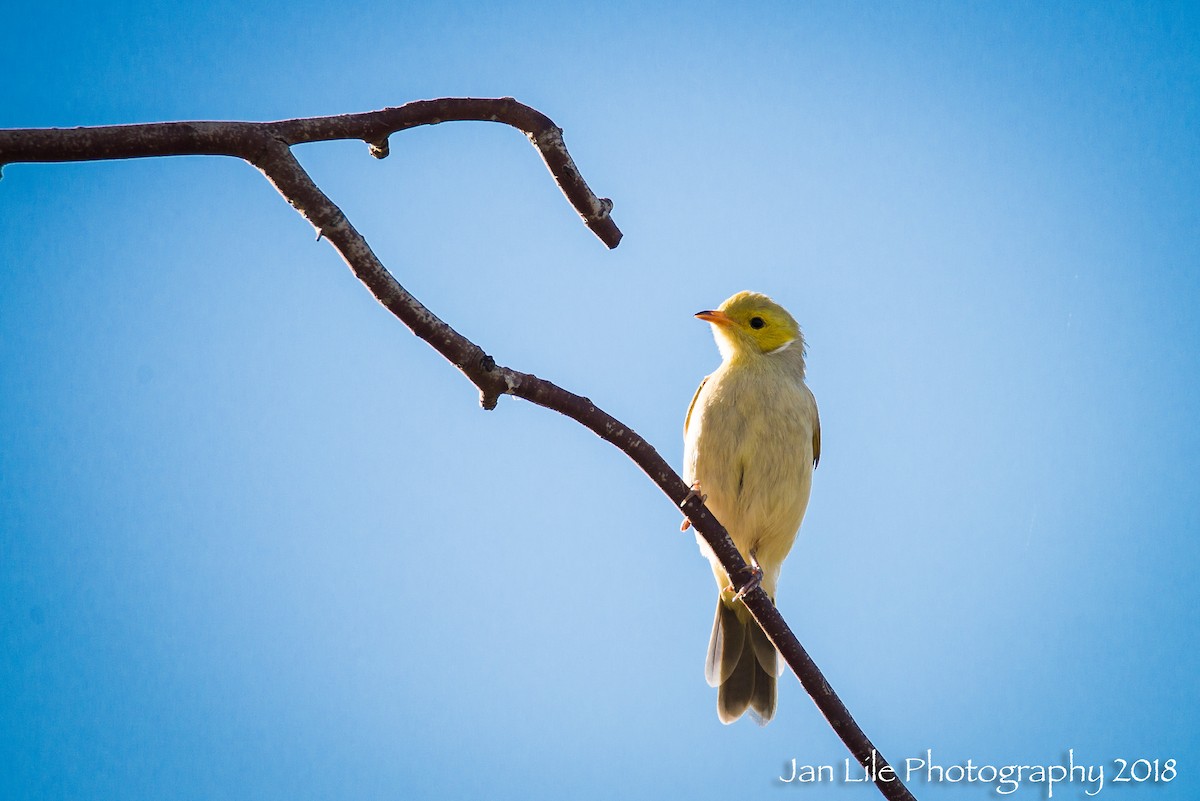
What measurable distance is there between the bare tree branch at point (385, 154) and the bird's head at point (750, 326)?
2.94 metres

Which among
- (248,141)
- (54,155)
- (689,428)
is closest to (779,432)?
(689,428)

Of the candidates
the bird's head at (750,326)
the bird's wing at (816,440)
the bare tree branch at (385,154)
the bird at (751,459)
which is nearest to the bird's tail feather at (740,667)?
the bird at (751,459)

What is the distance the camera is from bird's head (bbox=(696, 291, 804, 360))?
6.84 m

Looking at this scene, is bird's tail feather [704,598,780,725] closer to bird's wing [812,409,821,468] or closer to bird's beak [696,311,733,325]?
bird's wing [812,409,821,468]

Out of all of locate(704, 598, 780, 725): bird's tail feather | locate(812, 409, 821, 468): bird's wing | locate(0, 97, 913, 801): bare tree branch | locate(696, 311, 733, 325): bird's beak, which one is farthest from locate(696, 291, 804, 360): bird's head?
locate(0, 97, 913, 801): bare tree branch

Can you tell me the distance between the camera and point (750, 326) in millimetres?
6879

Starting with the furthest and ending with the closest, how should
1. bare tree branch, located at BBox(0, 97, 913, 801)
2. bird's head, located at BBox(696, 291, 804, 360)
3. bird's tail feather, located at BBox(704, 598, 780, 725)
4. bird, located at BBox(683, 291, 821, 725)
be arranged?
bird's head, located at BBox(696, 291, 804, 360), bird's tail feather, located at BBox(704, 598, 780, 725), bird, located at BBox(683, 291, 821, 725), bare tree branch, located at BBox(0, 97, 913, 801)

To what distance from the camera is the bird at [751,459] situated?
630cm

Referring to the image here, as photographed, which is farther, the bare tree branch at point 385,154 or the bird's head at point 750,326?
the bird's head at point 750,326

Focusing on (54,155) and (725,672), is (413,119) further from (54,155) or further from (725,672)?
(725,672)

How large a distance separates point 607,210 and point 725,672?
158 inches

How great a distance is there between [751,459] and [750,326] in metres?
1.04

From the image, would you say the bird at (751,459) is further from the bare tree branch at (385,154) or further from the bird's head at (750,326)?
the bare tree branch at (385,154)

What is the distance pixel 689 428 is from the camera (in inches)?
266
